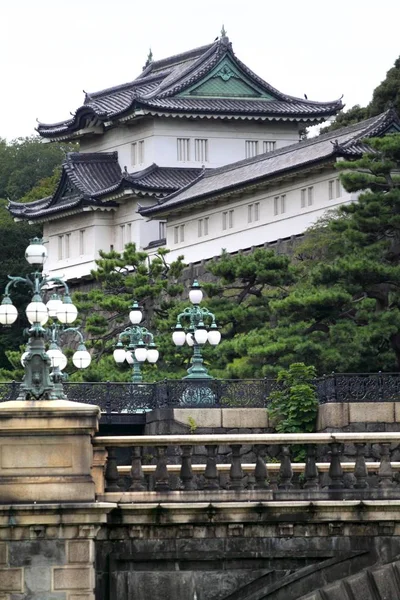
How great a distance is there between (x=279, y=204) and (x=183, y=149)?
1658 centimetres

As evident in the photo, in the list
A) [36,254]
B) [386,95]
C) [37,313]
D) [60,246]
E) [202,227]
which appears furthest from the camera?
[60,246]

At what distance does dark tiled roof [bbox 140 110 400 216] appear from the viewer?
69312 mm

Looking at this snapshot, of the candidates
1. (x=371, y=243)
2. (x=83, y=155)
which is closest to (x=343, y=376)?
(x=371, y=243)

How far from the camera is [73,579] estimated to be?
22.2m

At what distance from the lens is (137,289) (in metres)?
65.9

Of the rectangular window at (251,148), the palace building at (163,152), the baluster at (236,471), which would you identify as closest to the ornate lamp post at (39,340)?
the baluster at (236,471)

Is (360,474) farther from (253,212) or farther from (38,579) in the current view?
(253,212)

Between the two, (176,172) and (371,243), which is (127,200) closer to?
(176,172)

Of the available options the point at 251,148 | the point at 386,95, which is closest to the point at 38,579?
the point at 386,95

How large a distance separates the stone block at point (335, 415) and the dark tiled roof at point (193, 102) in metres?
45.9

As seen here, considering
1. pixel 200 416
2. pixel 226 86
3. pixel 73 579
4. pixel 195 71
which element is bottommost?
pixel 73 579

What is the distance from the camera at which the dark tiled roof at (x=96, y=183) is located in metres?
85.6

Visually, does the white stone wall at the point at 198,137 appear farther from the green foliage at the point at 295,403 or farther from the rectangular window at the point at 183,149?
the green foliage at the point at 295,403

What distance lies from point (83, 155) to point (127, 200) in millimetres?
5895
